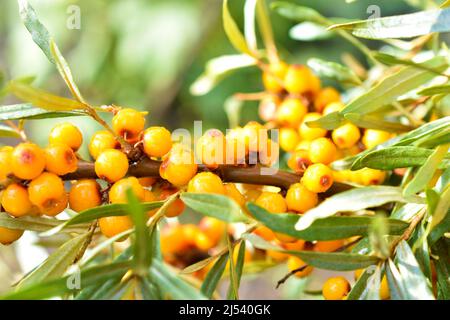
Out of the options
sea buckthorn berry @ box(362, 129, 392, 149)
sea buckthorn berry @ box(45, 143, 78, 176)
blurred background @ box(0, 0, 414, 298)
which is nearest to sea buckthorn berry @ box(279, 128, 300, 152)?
sea buckthorn berry @ box(362, 129, 392, 149)

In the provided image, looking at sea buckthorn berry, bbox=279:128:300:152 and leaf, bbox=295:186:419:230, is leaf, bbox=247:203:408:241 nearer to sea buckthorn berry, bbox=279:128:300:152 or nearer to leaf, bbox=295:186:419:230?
leaf, bbox=295:186:419:230

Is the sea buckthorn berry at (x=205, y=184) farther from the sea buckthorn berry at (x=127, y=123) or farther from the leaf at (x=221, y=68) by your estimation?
the leaf at (x=221, y=68)

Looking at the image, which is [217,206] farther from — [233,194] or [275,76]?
[275,76]

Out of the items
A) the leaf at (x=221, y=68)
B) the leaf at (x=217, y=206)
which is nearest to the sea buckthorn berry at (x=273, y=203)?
the leaf at (x=217, y=206)

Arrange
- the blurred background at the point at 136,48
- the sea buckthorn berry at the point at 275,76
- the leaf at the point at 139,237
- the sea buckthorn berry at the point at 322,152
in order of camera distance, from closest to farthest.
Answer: the leaf at the point at 139,237 < the sea buckthorn berry at the point at 322,152 < the sea buckthorn berry at the point at 275,76 < the blurred background at the point at 136,48

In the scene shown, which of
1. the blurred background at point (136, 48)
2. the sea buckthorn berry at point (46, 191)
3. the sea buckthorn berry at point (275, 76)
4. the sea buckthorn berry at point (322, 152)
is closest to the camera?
the sea buckthorn berry at point (46, 191)

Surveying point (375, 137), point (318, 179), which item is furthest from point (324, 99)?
point (318, 179)
